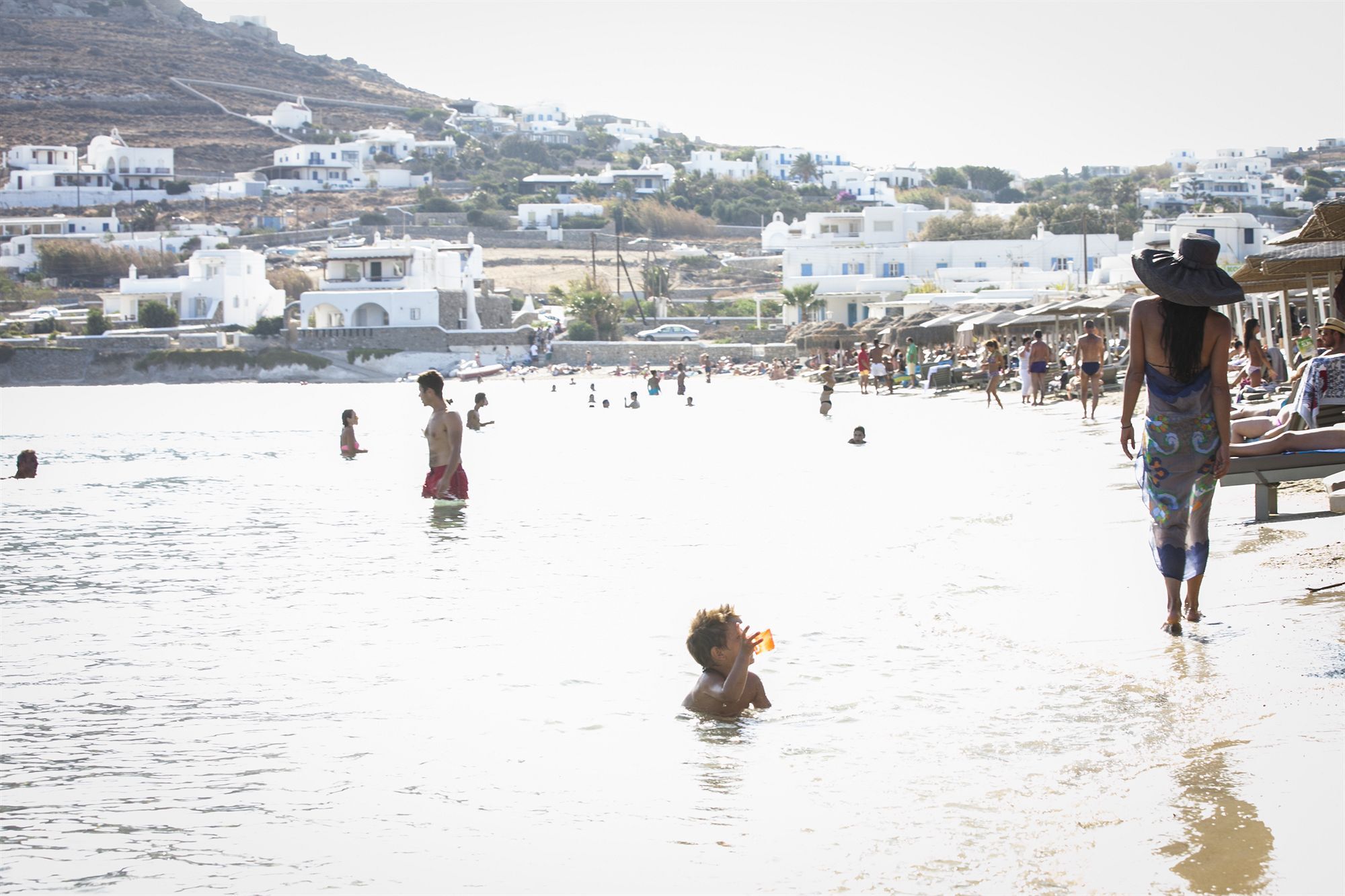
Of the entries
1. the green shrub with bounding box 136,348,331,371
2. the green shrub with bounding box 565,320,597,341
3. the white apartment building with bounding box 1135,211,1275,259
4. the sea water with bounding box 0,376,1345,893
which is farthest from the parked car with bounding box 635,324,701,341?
the sea water with bounding box 0,376,1345,893

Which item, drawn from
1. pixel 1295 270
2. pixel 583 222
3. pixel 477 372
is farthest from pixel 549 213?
pixel 1295 270

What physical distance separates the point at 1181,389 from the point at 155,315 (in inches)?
2924

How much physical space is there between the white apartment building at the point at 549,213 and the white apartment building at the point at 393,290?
3762 cm

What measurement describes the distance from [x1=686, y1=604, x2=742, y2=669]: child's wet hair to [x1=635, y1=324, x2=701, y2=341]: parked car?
210ft

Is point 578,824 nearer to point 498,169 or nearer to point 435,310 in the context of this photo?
point 435,310

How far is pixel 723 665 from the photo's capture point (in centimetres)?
563

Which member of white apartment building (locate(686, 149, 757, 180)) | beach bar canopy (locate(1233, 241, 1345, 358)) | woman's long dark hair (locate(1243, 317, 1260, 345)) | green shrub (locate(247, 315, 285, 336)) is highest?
white apartment building (locate(686, 149, 757, 180))

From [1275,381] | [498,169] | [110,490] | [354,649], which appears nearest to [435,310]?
[110,490]

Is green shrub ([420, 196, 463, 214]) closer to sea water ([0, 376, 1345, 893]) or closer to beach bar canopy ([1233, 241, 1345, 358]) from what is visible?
beach bar canopy ([1233, 241, 1345, 358])

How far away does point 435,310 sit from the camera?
70.1 metres

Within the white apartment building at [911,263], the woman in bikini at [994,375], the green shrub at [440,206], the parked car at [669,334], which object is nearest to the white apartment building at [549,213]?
the green shrub at [440,206]

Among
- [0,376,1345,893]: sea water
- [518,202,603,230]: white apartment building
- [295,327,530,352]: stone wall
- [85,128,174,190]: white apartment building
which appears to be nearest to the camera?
[0,376,1345,893]: sea water

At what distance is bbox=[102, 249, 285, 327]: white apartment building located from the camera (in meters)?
76.4

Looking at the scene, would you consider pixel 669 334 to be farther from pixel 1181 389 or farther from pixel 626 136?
pixel 626 136
